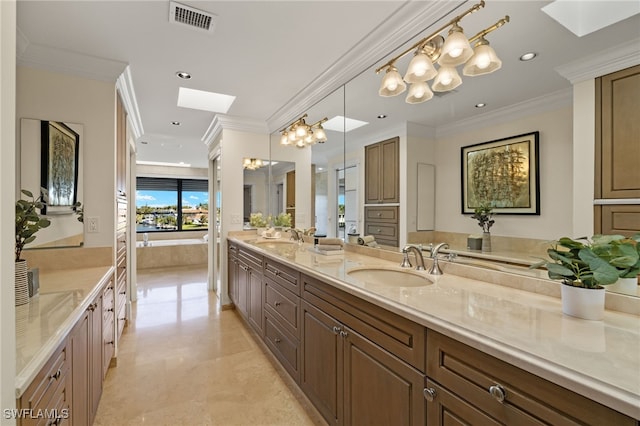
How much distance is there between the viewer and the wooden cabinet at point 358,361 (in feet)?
3.56

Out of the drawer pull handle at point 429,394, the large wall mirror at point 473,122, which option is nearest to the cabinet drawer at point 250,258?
the large wall mirror at point 473,122

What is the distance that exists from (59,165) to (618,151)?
323 cm

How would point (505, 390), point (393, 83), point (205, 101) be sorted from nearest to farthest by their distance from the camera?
point (505, 390)
point (393, 83)
point (205, 101)

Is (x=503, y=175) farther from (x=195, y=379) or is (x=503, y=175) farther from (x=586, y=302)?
(x=195, y=379)

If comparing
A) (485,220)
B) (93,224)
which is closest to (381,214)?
(485,220)

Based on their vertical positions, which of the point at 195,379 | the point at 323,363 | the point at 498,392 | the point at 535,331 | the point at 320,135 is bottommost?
the point at 195,379

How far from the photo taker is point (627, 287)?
104 centimetres

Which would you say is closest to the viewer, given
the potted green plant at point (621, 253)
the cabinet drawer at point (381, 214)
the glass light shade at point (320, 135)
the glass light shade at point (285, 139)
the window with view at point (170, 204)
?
the potted green plant at point (621, 253)

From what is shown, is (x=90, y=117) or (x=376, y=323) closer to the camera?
(x=376, y=323)

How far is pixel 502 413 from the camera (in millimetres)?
800

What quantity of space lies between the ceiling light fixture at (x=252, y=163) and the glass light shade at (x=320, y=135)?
Answer: 3.94ft

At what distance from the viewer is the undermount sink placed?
1.71m

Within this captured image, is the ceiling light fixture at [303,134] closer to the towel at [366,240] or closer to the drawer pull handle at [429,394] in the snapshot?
the towel at [366,240]

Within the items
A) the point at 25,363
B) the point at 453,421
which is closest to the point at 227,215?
the point at 25,363
